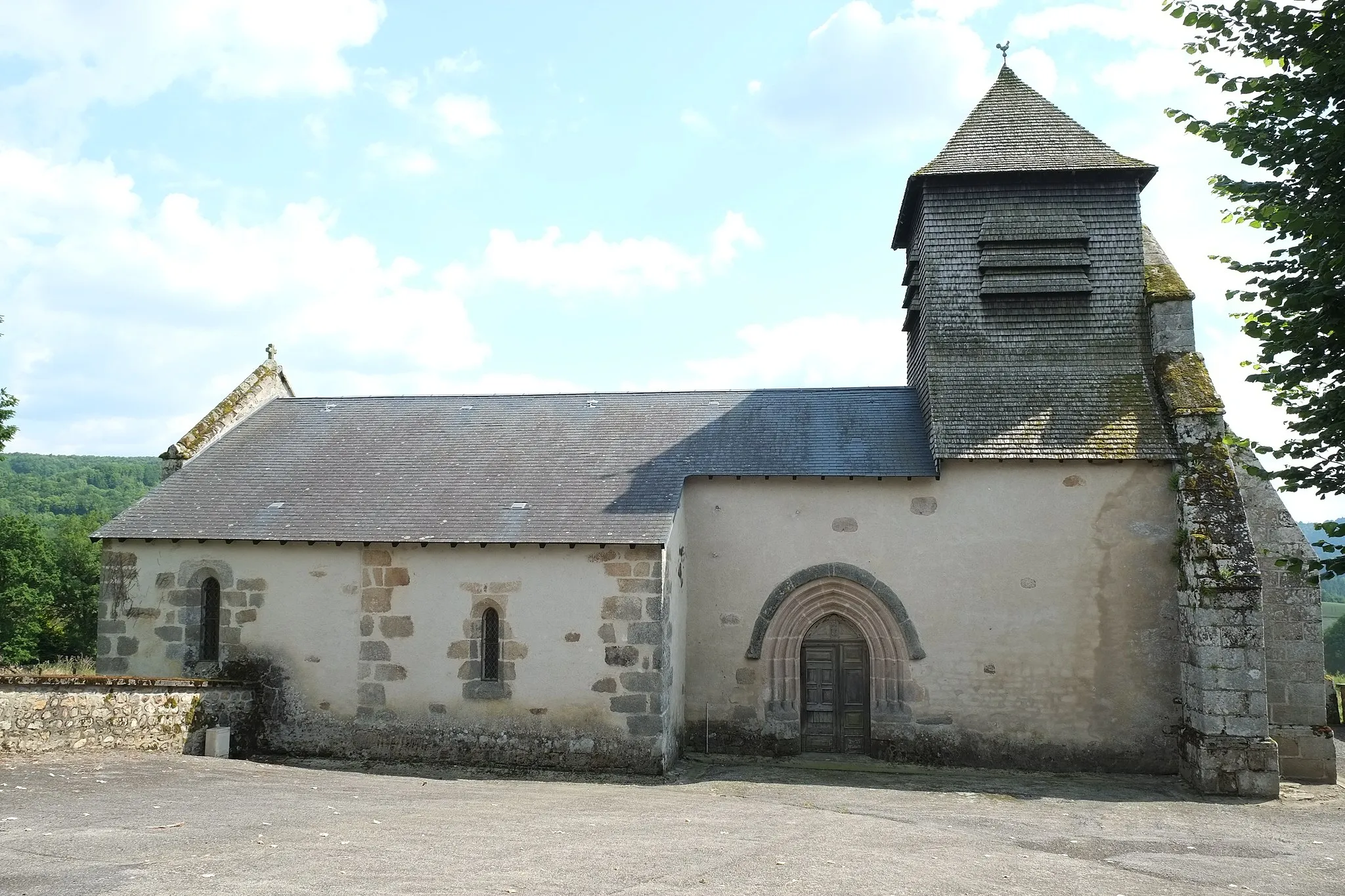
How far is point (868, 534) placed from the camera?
48.4 feet

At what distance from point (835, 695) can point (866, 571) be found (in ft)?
6.89

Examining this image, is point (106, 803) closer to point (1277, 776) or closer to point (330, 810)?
point (330, 810)

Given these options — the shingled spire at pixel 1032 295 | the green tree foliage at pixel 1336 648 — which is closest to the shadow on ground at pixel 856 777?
the shingled spire at pixel 1032 295

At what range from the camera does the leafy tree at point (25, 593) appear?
3484cm

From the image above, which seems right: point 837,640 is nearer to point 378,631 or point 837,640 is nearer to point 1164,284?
point 378,631

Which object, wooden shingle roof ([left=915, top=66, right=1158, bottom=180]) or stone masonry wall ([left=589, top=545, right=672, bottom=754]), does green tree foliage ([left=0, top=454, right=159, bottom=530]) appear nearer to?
stone masonry wall ([left=589, top=545, right=672, bottom=754])

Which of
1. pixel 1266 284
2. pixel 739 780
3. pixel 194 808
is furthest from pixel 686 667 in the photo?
pixel 1266 284

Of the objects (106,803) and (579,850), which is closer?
(579,850)

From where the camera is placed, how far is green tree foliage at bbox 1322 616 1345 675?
5659 cm

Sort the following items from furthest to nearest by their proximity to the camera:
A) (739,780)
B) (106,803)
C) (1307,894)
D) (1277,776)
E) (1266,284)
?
(739,780) < (1277,776) < (106,803) < (1266,284) < (1307,894)

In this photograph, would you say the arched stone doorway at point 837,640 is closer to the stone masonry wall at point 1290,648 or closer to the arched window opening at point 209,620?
the stone masonry wall at point 1290,648

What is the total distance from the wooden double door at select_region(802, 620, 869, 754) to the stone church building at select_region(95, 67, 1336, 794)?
0.04 metres

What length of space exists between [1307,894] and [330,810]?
9.34 m

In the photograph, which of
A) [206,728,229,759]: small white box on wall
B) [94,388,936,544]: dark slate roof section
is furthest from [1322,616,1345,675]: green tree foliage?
[206,728,229,759]: small white box on wall
